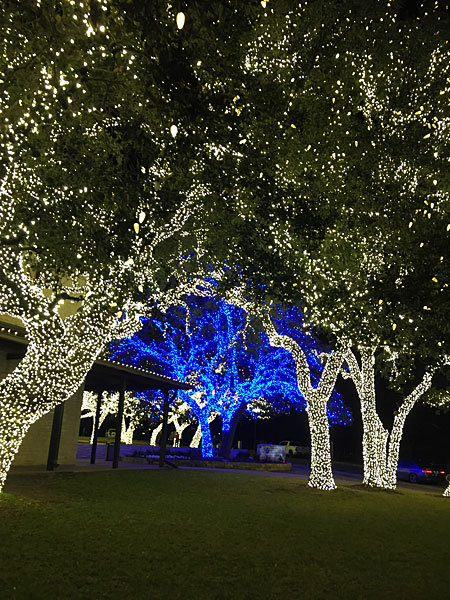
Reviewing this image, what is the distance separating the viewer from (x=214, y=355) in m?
28.3

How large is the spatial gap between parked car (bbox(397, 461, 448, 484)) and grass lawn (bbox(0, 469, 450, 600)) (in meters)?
15.5

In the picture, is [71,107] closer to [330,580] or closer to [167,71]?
[167,71]

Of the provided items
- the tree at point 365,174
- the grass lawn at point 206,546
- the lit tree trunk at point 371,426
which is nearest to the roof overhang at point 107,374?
the grass lawn at point 206,546

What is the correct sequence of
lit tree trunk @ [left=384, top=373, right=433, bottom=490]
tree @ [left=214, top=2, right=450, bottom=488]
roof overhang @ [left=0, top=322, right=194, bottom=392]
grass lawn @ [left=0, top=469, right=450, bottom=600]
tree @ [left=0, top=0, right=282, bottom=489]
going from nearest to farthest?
grass lawn @ [left=0, top=469, right=450, bottom=600]
tree @ [left=0, top=0, right=282, bottom=489]
tree @ [left=214, top=2, right=450, bottom=488]
roof overhang @ [left=0, top=322, right=194, bottom=392]
lit tree trunk @ [left=384, top=373, right=433, bottom=490]

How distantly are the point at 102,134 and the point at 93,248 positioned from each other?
2.14m

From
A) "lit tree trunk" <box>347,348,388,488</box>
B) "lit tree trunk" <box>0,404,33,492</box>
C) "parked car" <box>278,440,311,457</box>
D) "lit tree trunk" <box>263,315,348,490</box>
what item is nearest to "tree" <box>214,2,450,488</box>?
"lit tree trunk" <box>263,315,348,490</box>

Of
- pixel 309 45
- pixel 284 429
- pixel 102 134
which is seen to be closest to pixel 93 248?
pixel 102 134

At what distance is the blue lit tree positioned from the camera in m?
26.8

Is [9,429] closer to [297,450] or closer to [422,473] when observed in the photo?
[422,473]

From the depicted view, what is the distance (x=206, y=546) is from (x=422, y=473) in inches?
926

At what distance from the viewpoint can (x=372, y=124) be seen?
508 inches

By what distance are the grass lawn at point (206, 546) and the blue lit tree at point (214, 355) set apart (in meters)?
13.0

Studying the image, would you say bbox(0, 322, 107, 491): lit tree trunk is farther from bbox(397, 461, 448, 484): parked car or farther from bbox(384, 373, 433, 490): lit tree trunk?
bbox(397, 461, 448, 484): parked car

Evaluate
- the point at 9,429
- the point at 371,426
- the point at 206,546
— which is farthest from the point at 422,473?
the point at 9,429
